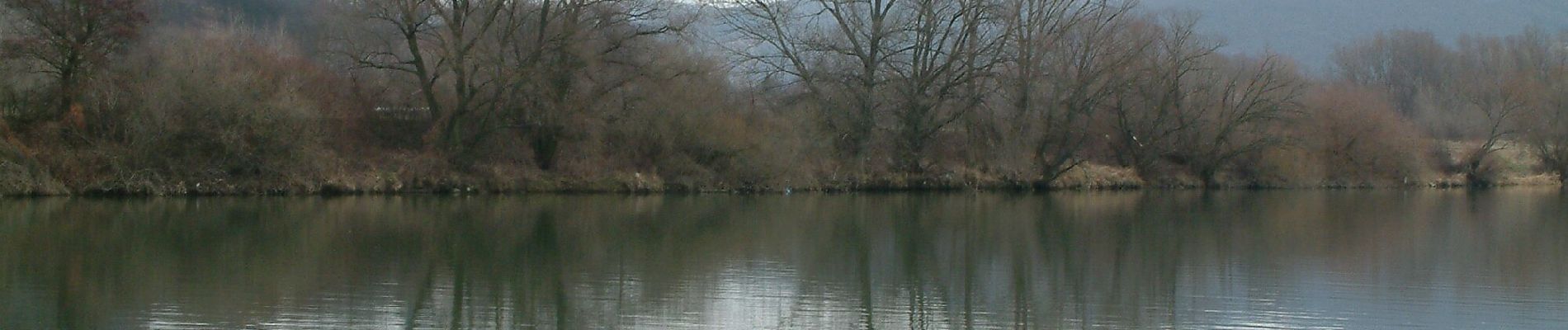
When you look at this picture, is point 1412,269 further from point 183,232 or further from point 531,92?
point 531,92

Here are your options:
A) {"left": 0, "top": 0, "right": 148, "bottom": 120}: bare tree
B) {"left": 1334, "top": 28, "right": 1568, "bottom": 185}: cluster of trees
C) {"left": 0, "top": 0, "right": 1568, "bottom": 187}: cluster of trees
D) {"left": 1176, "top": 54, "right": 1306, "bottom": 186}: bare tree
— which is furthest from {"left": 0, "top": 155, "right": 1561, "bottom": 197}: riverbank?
{"left": 1334, "top": 28, "right": 1568, "bottom": 185}: cluster of trees

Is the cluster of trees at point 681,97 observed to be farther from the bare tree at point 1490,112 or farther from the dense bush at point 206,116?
the bare tree at point 1490,112

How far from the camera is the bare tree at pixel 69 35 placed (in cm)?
2823

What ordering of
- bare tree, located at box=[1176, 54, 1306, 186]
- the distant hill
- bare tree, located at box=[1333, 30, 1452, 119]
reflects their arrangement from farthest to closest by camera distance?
the distant hill < bare tree, located at box=[1333, 30, 1452, 119] < bare tree, located at box=[1176, 54, 1306, 186]

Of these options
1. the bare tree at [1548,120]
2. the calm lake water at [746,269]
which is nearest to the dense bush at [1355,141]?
the bare tree at [1548,120]

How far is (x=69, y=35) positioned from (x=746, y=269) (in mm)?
20358

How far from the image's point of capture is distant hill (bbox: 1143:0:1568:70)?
163 m

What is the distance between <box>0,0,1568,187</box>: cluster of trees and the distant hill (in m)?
119

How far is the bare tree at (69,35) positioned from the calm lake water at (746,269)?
3.77 meters

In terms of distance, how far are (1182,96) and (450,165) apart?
23787 millimetres

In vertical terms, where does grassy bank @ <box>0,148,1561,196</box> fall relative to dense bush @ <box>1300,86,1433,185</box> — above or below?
below

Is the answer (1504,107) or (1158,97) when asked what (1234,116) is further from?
(1504,107)

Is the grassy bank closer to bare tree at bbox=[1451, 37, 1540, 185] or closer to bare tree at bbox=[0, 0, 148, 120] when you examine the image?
bare tree at bbox=[0, 0, 148, 120]

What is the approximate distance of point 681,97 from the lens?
36.2m
